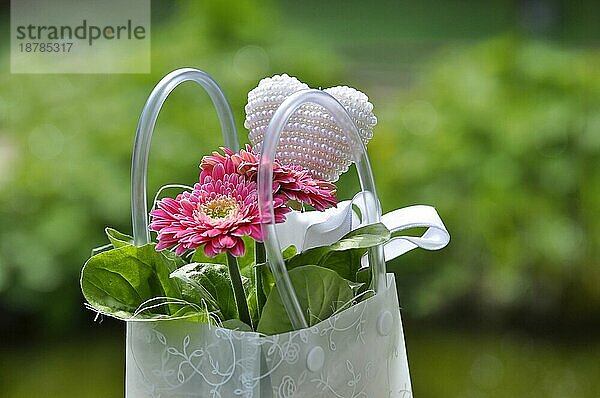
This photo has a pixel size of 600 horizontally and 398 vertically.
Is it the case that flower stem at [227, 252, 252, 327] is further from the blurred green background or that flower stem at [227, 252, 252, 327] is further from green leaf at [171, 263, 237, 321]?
the blurred green background

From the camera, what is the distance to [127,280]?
56 cm

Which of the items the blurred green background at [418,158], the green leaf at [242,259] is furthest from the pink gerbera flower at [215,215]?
the blurred green background at [418,158]

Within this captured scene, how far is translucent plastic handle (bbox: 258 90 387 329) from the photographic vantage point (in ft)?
1.63

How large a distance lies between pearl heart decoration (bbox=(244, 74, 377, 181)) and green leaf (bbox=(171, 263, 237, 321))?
0.31ft

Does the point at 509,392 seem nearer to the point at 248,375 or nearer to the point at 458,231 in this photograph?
the point at 458,231

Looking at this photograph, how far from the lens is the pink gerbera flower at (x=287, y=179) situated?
0.54 m

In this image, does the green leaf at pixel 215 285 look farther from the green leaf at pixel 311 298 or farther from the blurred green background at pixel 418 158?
the blurred green background at pixel 418 158

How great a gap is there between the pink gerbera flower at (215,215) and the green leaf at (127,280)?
0.04 metres

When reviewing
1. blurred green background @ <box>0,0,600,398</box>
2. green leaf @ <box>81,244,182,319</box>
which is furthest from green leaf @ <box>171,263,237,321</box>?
blurred green background @ <box>0,0,600,398</box>

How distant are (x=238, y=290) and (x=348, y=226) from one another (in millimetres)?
119

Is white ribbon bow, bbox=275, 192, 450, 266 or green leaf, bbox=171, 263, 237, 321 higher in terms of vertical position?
white ribbon bow, bbox=275, 192, 450, 266

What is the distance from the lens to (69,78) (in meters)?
1.46

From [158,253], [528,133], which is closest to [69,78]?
[528,133]

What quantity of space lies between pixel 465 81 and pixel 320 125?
92cm
